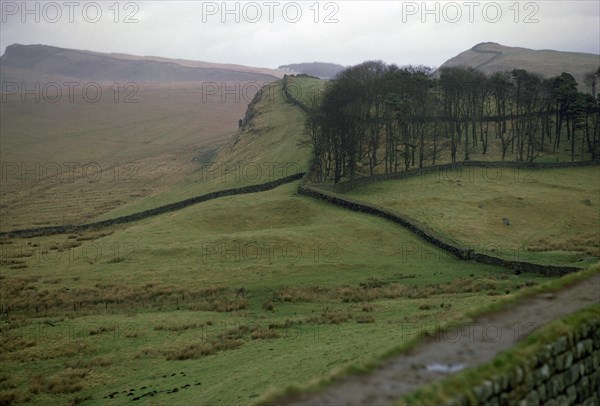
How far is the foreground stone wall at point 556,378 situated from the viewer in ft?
28.8

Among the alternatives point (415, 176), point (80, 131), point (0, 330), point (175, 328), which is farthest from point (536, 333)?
point (80, 131)

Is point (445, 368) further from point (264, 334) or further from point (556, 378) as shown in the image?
point (264, 334)

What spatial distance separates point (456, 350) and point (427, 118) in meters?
70.8

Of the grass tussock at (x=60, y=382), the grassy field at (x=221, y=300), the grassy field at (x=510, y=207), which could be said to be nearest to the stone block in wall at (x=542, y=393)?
the grassy field at (x=221, y=300)

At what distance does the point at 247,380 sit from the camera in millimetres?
21234

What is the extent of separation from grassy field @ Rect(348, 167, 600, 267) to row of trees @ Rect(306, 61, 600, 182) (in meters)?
6.48

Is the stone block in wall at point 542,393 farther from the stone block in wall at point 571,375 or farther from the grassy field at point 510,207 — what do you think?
the grassy field at point 510,207

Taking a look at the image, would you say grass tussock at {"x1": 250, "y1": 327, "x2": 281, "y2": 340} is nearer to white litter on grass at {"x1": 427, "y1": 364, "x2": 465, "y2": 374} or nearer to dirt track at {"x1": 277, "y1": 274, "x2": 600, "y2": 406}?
dirt track at {"x1": 277, "y1": 274, "x2": 600, "y2": 406}

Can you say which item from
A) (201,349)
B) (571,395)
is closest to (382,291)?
(201,349)

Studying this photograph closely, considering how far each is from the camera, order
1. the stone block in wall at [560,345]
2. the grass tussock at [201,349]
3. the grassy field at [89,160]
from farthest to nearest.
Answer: the grassy field at [89,160] < the grass tussock at [201,349] < the stone block in wall at [560,345]

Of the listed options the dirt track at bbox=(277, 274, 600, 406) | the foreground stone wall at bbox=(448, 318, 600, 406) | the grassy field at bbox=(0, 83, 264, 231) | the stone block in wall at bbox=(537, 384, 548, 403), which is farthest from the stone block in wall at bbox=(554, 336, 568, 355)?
the grassy field at bbox=(0, 83, 264, 231)

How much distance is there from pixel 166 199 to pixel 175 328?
2101 inches

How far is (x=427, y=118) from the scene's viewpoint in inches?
3108

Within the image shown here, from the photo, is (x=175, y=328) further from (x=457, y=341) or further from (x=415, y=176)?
(x=415, y=176)
